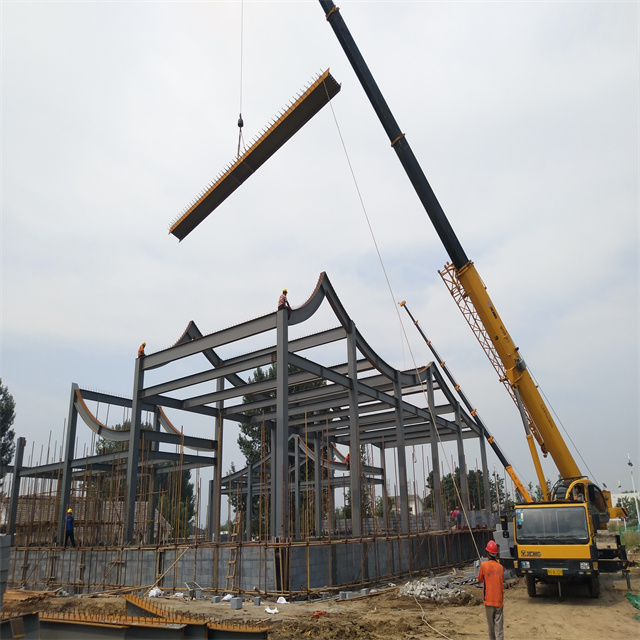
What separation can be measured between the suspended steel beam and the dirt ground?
11992 mm

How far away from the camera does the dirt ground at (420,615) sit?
33.0 feet

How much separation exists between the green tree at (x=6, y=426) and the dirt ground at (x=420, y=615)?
33.8 meters

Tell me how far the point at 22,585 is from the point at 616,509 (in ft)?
70.9

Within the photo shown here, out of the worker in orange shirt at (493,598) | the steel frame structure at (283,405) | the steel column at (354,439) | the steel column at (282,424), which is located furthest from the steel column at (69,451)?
the worker in orange shirt at (493,598)

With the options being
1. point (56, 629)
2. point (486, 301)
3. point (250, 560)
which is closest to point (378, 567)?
point (250, 560)

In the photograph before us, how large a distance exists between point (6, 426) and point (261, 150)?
3967 cm

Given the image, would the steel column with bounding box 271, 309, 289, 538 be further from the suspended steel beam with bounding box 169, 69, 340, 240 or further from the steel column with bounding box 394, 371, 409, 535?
the steel column with bounding box 394, 371, 409, 535

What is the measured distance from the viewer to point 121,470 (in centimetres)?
2602

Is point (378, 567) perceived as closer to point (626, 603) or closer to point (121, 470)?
point (626, 603)

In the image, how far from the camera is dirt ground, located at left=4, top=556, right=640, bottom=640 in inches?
396

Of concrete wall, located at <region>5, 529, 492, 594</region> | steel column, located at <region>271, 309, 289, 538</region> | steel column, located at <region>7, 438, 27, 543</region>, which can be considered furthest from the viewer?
steel column, located at <region>7, 438, 27, 543</region>

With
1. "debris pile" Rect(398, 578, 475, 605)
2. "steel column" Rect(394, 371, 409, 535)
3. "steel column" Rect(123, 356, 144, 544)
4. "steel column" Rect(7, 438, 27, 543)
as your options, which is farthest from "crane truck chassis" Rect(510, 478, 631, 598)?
"steel column" Rect(7, 438, 27, 543)

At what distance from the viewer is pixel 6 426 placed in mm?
44688

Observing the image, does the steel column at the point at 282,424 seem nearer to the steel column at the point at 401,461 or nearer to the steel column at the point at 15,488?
the steel column at the point at 401,461
